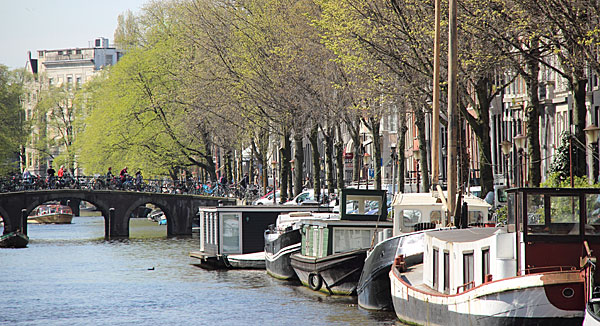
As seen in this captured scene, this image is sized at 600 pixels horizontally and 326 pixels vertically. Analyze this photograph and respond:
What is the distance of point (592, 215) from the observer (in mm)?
22141

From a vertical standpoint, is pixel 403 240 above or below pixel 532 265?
above

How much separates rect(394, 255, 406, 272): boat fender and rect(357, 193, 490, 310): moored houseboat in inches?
20.1

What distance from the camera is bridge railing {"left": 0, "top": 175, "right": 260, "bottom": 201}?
85188 millimetres

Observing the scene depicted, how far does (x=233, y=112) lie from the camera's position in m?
65.3

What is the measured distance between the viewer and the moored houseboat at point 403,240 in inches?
1222

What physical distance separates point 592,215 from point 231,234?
3167 centimetres

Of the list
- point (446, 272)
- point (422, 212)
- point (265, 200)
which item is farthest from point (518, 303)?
point (265, 200)

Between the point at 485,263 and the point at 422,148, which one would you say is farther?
the point at 422,148

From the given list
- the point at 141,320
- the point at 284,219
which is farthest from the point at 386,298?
the point at 284,219

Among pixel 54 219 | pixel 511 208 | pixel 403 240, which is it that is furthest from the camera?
pixel 54 219

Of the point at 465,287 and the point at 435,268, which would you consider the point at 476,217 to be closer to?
the point at 435,268

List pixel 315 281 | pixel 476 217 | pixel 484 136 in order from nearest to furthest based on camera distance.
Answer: pixel 476 217, pixel 315 281, pixel 484 136

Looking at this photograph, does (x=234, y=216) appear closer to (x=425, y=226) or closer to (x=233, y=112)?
(x=233, y=112)

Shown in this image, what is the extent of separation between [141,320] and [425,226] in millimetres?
8945
